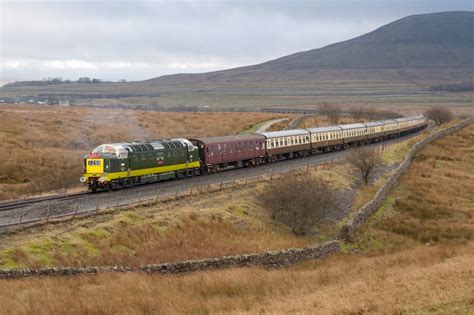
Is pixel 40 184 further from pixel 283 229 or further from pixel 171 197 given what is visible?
pixel 283 229

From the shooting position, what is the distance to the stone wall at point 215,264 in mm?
18906

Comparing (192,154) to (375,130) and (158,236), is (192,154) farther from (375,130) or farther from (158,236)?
(375,130)

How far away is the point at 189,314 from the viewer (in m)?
16.4

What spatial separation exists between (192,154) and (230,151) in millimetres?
6110

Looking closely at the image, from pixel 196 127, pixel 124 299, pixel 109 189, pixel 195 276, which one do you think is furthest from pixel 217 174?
pixel 196 127

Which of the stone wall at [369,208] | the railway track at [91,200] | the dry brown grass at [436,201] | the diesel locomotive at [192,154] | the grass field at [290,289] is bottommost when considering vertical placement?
the dry brown grass at [436,201]

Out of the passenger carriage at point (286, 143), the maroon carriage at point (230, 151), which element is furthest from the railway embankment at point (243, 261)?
the passenger carriage at point (286, 143)

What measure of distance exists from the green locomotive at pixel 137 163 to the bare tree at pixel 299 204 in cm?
821

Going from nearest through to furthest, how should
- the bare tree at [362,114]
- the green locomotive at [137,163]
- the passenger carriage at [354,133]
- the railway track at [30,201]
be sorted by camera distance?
the railway track at [30,201], the green locomotive at [137,163], the passenger carriage at [354,133], the bare tree at [362,114]

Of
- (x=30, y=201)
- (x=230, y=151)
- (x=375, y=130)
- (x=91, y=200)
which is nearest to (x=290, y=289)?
(x=91, y=200)

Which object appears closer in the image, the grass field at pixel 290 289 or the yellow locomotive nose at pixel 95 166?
the grass field at pixel 290 289

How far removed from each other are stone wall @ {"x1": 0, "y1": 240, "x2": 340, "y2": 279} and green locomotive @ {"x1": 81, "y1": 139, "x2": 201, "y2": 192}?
13.9 meters

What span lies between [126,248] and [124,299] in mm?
7729

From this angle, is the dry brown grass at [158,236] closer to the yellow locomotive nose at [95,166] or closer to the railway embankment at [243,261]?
the railway embankment at [243,261]
